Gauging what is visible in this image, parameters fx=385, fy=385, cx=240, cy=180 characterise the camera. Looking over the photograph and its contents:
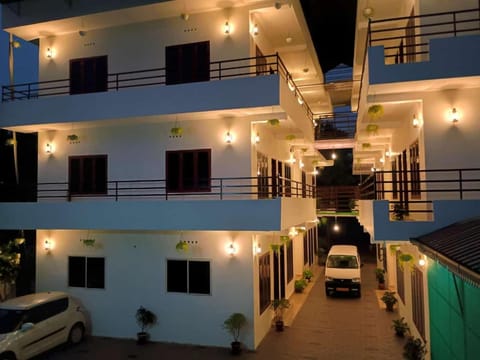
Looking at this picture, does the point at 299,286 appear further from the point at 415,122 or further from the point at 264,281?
the point at 415,122

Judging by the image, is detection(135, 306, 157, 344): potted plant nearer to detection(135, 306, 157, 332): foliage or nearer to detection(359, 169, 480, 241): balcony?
detection(135, 306, 157, 332): foliage

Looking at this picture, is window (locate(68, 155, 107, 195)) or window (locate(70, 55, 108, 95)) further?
window (locate(70, 55, 108, 95))

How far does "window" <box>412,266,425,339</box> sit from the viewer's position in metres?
9.87

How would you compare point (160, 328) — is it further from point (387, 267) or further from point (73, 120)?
point (387, 267)

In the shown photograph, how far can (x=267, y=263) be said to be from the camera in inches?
527

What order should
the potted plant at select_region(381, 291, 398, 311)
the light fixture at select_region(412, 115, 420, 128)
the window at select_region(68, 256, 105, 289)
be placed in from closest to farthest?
the light fixture at select_region(412, 115, 420, 128) → the window at select_region(68, 256, 105, 289) → the potted plant at select_region(381, 291, 398, 311)

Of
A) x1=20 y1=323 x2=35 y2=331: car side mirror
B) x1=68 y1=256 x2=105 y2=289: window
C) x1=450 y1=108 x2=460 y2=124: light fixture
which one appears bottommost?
x1=20 y1=323 x2=35 y2=331: car side mirror

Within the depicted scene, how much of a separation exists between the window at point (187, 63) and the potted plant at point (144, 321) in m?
7.26

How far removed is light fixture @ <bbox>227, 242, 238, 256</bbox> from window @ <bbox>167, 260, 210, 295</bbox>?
0.79 meters

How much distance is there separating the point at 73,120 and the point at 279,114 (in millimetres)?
6542

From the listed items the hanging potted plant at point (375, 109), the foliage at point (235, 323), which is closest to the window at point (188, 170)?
the foliage at point (235, 323)

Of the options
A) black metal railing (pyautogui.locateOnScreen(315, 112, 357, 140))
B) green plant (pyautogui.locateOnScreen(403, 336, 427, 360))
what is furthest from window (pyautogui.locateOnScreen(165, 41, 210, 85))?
green plant (pyautogui.locateOnScreen(403, 336, 427, 360))

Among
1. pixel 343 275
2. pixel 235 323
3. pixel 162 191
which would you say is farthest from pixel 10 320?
pixel 343 275

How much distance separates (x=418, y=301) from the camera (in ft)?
34.0
